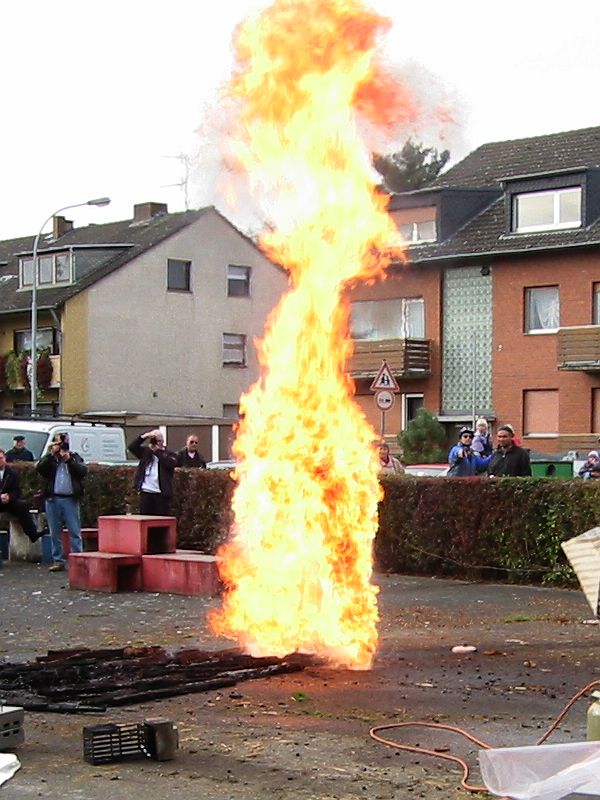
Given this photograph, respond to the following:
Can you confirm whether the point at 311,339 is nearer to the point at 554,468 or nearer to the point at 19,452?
the point at 19,452

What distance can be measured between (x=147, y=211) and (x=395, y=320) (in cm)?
1849

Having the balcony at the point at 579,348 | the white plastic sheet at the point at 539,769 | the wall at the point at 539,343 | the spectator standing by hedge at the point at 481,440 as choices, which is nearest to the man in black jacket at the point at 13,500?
the spectator standing by hedge at the point at 481,440

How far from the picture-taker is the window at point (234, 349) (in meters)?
57.1

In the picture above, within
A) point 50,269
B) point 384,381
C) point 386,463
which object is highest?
point 50,269

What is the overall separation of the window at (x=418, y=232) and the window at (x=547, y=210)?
2.93 metres

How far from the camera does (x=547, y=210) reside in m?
42.1

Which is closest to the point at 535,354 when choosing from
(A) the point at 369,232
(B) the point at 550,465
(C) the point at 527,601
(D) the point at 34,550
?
(B) the point at 550,465

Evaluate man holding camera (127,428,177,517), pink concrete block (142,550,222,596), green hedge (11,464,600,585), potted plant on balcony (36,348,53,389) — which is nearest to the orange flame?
pink concrete block (142,550,222,596)

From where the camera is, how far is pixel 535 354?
138ft

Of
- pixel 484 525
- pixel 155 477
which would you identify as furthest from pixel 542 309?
pixel 484 525

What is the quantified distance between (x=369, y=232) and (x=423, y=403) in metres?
33.4

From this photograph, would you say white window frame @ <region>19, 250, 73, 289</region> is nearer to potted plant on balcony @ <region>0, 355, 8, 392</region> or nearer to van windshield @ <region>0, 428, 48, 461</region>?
potted plant on balcony @ <region>0, 355, 8, 392</region>

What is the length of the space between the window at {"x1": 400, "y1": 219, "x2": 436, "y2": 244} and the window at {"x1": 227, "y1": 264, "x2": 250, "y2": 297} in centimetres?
1351

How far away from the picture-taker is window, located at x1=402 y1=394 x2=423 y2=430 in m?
45.2
